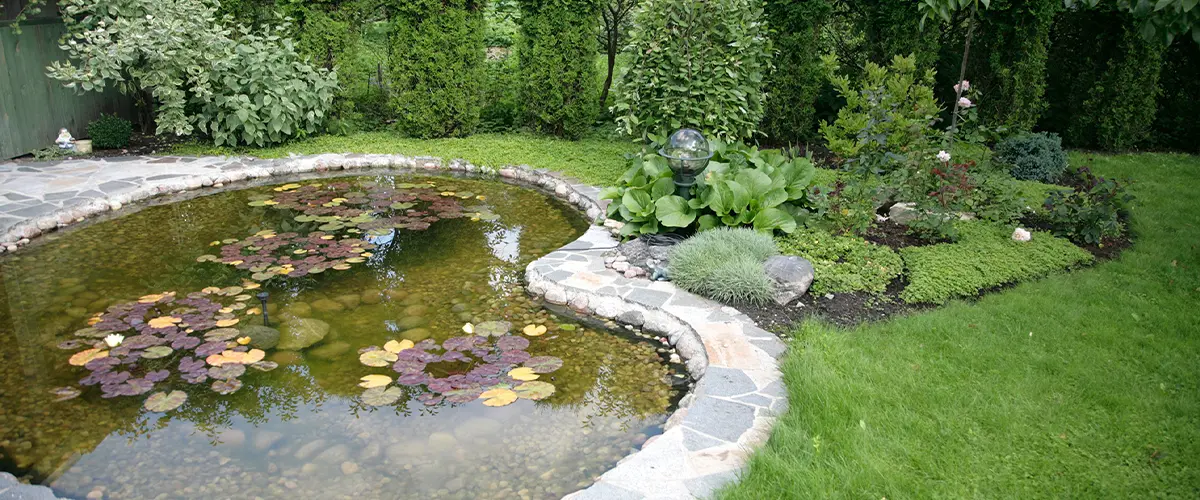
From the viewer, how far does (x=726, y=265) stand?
5582 mm

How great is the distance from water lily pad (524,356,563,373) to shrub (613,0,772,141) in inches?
134

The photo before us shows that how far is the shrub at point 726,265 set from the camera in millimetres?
5477

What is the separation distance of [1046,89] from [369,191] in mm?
8148

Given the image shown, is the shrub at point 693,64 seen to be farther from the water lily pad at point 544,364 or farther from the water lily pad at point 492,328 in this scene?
the water lily pad at point 544,364

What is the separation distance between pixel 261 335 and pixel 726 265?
304 centimetres

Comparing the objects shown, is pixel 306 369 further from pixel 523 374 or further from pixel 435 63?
pixel 435 63

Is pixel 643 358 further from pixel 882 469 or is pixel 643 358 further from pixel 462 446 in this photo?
pixel 882 469

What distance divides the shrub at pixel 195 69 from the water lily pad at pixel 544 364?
5.87 metres

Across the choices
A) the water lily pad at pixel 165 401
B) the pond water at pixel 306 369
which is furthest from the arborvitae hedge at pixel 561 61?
the water lily pad at pixel 165 401

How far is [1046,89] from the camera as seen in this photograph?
1006 cm

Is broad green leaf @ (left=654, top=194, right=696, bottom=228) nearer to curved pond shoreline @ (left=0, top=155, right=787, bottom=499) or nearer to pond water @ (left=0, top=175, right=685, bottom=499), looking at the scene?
curved pond shoreline @ (left=0, top=155, right=787, bottom=499)

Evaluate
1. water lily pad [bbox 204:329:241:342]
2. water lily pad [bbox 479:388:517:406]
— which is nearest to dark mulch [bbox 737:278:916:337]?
water lily pad [bbox 479:388:517:406]

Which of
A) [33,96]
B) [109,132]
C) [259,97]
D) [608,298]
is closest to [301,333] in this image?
[608,298]

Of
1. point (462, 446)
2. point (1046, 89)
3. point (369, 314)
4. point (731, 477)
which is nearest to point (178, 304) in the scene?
point (369, 314)
